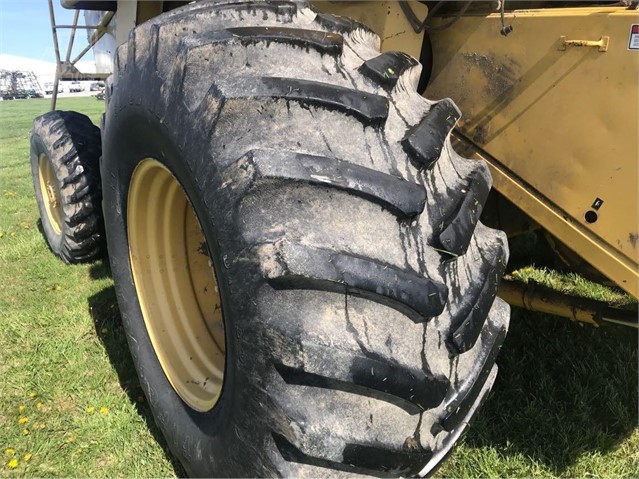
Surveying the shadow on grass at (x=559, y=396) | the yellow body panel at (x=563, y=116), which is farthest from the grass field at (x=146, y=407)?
the yellow body panel at (x=563, y=116)

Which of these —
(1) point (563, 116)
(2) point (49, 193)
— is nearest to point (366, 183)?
(1) point (563, 116)

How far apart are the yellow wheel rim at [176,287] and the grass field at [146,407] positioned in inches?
15.7

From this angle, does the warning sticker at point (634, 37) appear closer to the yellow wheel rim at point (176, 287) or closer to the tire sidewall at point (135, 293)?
the tire sidewall at point (135, 293)

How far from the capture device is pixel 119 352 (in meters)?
2.85

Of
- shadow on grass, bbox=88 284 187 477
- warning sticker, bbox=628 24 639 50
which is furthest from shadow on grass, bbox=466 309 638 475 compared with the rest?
warning sticker, bbox=628 24 639 50

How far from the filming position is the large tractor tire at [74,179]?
349 centimetres

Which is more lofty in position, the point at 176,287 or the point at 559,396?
the point at 176,287

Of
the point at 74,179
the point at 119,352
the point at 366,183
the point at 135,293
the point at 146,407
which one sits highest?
the point at 366,183

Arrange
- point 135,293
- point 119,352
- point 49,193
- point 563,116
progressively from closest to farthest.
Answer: point 563,116 → point 135,293 → point 119,352 → point 49,193

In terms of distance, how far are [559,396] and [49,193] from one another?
349cm

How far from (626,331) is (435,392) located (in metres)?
2.09

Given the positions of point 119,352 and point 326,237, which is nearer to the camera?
point 326,237

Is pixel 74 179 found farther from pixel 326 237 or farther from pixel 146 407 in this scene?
pixel 326 237

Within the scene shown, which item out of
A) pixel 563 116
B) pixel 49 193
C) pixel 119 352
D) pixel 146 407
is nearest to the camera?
pixel 563 116
